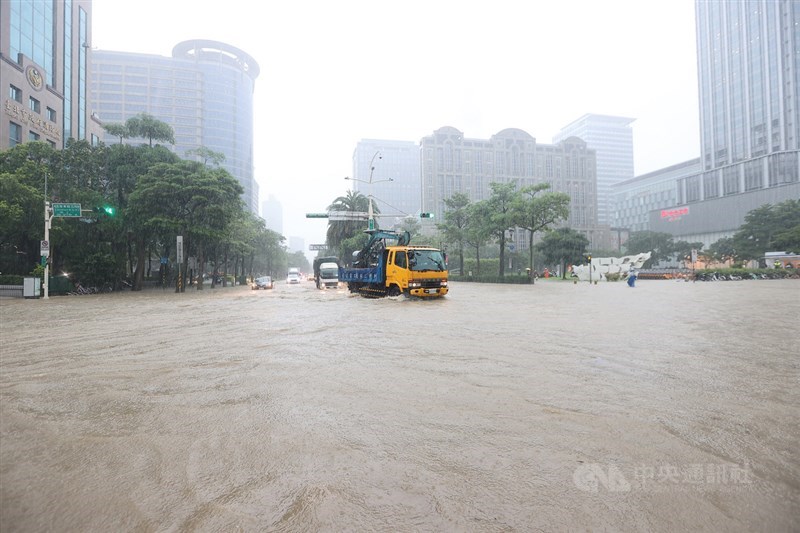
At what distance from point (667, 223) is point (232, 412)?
394 ft

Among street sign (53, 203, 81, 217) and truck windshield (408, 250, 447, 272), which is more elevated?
street sign (53, 203, 81, 217)

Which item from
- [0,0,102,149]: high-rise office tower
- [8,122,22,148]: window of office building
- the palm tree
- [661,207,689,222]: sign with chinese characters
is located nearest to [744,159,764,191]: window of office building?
[661,207,689,222]: sign with chinese characters

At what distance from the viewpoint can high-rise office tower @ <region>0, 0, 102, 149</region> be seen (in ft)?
116

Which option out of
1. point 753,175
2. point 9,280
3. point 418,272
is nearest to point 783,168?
point 753,175

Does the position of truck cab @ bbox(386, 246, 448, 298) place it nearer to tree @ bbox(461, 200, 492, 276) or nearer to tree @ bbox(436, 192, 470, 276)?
tree @ bbox(461, 200, 492, 276)

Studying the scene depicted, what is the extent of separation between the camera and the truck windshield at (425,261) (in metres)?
19.5

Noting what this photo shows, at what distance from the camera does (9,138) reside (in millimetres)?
35062

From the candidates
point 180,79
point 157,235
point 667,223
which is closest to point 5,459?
point 157,235

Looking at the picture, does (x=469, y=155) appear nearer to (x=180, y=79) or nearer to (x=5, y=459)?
(x=180, y=79)

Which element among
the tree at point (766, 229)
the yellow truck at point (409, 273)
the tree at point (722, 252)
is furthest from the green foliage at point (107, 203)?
the tree at point (722, 252)

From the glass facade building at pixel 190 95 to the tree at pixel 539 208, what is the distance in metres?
92.2

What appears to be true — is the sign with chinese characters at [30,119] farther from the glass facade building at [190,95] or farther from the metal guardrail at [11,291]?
the glass facade building at [190,95]

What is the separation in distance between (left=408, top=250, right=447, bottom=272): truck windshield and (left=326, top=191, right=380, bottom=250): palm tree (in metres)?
34.0

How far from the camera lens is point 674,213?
101125 mm
